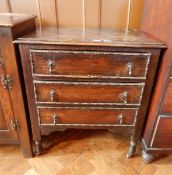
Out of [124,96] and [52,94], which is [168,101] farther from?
[52,94]

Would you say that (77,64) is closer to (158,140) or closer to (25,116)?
(25,116)

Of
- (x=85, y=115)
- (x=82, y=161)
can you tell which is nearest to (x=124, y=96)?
(x=85, y=115)

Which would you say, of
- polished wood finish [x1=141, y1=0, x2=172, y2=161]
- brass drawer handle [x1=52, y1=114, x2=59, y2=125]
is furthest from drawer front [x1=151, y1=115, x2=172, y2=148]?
brass drawer handle [x1=52, y1=114, x2=59, y2=125]

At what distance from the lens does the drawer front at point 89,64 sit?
91cm

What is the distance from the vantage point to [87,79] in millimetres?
979

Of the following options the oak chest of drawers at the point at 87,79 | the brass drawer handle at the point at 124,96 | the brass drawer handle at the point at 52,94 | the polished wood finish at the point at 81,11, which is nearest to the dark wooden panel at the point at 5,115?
the oak chest of drawers at the point at 87,79

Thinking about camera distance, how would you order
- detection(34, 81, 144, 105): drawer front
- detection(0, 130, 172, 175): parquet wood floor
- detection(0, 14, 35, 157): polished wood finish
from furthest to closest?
detection(0, 130, 172, 175): parquet wood floor, detection(34, 81, 144, 105): drawer front, detection(0, 14, 35, 157): polished wood finish

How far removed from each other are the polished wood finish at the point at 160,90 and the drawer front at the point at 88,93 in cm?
11

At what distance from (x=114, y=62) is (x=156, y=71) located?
258 mm

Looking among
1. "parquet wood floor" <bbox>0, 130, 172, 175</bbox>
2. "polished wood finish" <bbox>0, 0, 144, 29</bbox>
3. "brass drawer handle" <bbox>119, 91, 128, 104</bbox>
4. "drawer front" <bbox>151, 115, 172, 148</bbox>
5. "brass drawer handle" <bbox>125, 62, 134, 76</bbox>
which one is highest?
"polished wood finish" <bbox>0, 0, 144, 29</bbox>

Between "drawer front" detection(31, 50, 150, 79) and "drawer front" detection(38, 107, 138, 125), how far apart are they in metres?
0.22

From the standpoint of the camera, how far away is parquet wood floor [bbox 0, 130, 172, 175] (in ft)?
3.87

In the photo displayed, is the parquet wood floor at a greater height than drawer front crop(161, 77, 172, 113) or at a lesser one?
lesser

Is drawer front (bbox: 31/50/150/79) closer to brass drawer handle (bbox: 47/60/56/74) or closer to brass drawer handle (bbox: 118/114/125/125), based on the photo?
brass drawer handle (bbox: 47/60/56/74)
